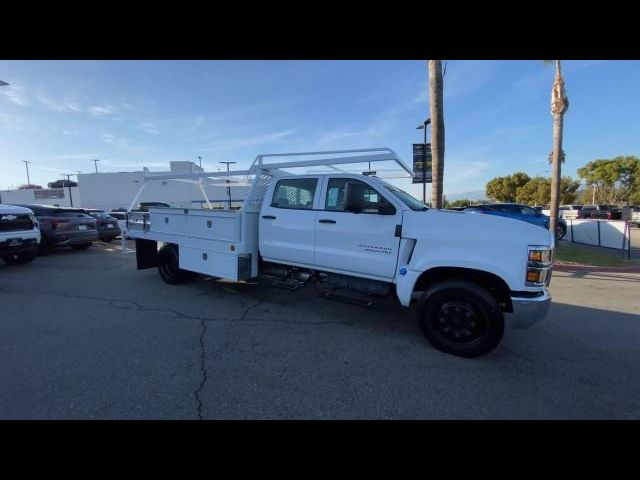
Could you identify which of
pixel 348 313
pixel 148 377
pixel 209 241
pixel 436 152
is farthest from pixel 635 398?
pixel 436 152

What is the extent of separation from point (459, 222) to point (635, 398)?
2176 millimetres

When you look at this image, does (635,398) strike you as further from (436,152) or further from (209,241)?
(436,152)

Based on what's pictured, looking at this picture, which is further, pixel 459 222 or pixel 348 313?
pixel 348 313

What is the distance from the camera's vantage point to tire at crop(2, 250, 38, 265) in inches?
334

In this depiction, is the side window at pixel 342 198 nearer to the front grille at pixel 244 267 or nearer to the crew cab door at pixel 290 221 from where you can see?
the crew cab door at pixel 290 221

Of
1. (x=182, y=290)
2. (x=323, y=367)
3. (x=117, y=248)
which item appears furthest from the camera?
(x=117, y=248)

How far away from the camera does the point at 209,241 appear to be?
18.2 ft

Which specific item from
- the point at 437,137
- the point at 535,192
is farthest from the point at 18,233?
the point at 535,192

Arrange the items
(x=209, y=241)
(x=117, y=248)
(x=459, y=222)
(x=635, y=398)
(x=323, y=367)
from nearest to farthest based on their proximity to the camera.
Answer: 1. (x=635, y=398)
2. (x=323, y=367)
3. (x=459, y=222)
4. (x=209, y=241)
5. (x=117, y=248)

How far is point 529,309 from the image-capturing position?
325cm

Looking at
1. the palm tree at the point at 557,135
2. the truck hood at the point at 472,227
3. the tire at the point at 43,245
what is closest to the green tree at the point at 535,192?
the palm tree at the point at 557,135

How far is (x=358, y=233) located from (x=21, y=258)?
9896 millimetres

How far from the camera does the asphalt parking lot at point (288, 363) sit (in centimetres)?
259
